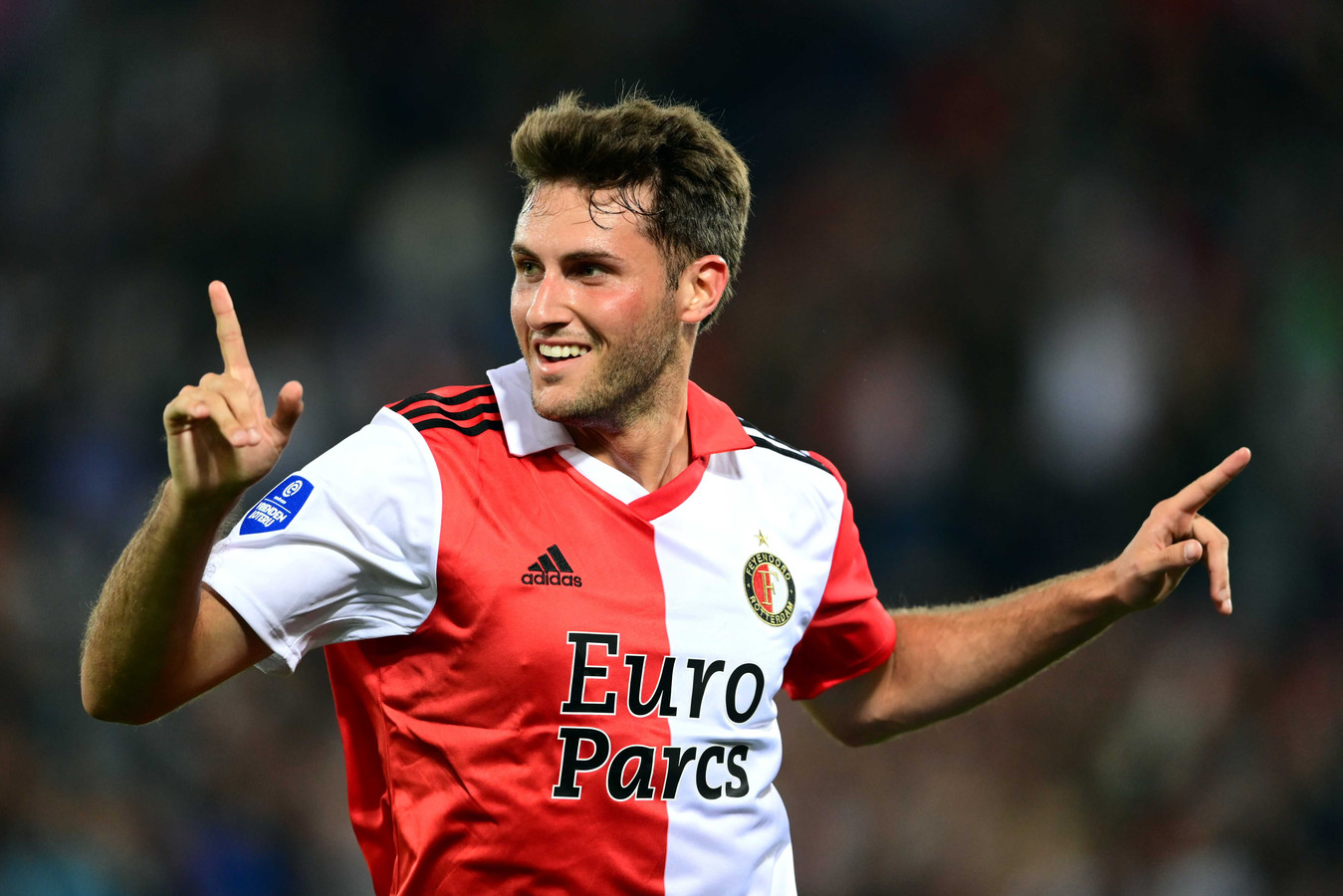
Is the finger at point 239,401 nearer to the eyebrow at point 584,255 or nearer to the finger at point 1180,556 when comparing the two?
the eyebrow at point 584,255

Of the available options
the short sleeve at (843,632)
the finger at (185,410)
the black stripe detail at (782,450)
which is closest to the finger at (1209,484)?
the short sleeve at (843,632)

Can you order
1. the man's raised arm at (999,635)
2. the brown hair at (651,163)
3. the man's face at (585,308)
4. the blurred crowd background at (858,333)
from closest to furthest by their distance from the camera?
the man's face at (585,308)
the brown hair at (651,163)
the man's raised arm at (999,635)
the blurred crowd background at (858,333)

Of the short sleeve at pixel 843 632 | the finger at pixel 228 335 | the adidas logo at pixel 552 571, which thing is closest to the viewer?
the finger at pixel 228 335

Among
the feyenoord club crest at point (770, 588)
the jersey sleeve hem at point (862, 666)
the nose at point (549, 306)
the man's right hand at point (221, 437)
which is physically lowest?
the jersey sleeve hem at point (862, 666)

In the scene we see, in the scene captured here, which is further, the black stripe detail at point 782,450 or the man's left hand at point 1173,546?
the black stripe detail at point 782,450

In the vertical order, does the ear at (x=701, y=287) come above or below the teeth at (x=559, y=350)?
above

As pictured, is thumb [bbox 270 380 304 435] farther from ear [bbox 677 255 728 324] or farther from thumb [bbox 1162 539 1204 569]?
thumb [bbox 1162 539 1204 569]

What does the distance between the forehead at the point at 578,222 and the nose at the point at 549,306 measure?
0.28 feet

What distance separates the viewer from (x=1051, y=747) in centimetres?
674

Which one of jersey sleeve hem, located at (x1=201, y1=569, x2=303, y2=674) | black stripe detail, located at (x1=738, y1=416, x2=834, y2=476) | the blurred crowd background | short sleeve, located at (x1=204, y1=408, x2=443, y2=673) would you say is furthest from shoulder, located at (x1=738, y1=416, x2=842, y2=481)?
the blurred crowd background

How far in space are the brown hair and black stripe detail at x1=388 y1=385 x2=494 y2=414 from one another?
0.49 metres

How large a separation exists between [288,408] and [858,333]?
5730 millimetres

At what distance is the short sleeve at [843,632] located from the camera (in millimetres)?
3330

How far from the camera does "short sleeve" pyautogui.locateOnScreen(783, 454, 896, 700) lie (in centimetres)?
333
